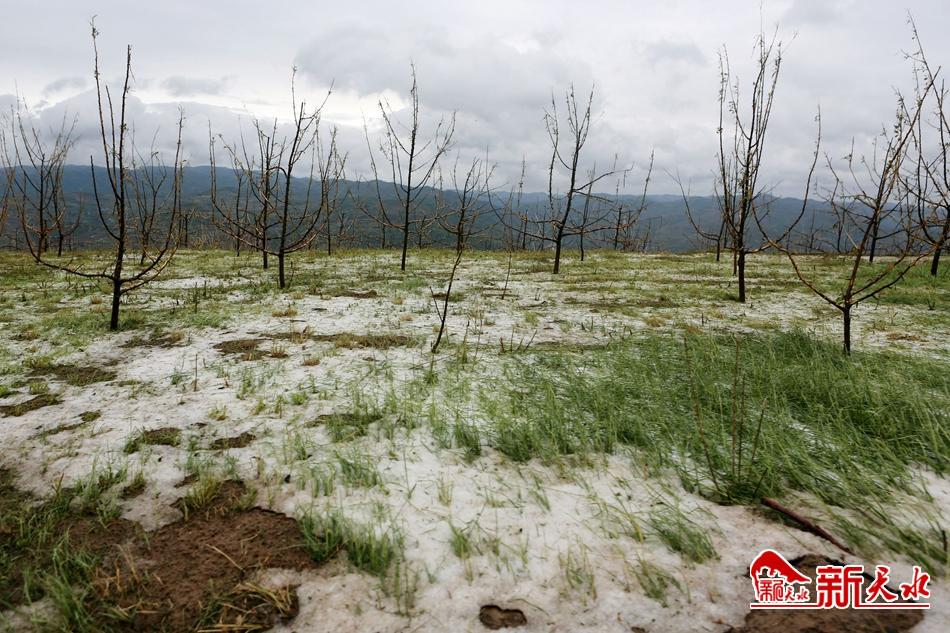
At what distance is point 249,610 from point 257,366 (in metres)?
3.39

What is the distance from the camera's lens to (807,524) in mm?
2256

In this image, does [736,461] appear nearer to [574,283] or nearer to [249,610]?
[249,610]

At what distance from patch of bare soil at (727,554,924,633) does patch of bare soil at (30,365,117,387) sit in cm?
552

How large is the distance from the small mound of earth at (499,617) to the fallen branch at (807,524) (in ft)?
4.82

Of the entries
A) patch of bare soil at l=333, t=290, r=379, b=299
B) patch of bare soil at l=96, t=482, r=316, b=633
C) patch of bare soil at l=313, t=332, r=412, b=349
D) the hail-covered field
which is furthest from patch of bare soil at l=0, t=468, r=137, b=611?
patch of bare soil at l=333, t=290, r=379, b=299

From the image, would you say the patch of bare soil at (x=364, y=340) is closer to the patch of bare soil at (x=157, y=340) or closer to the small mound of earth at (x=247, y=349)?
the small mound of earth at (x=247, y=349)

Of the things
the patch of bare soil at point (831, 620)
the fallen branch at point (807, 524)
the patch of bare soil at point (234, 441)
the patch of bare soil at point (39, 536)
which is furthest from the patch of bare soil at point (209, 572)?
the fallen branch at point (807, 524)

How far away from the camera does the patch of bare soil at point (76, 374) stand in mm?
4492

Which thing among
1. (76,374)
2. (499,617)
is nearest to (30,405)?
(76,374)

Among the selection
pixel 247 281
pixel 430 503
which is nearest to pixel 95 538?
pixel 430 503

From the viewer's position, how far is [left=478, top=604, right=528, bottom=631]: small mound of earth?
1.85 metres

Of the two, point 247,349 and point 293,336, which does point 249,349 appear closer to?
point 247,349

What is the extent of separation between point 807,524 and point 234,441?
353cm

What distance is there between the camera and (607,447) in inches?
125
